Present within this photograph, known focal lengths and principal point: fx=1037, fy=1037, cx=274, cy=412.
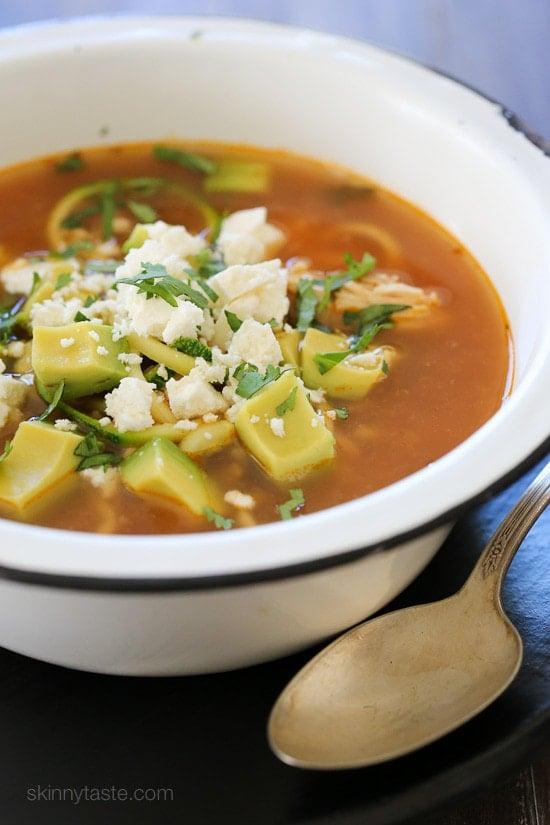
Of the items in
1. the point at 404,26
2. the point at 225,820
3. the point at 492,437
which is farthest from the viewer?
the point at 404,26

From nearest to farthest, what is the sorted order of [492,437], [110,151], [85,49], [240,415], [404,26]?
1. [492,437]
2. [240,415]
3. [85,49]
4. [110,151]
5. [404,26]

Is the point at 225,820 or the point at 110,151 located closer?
the point at 225,820

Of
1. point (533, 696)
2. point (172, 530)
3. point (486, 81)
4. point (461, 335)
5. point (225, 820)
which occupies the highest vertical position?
point (486, 81)

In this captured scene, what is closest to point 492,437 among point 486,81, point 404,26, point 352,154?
point 352,154

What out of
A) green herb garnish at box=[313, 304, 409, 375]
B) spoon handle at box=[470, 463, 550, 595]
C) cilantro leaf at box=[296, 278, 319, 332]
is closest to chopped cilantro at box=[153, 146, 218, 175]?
cilantro leaf at box=[296, 278, 319, 332]

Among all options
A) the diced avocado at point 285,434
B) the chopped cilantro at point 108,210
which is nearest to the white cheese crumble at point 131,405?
the diced avocado at point 285,434

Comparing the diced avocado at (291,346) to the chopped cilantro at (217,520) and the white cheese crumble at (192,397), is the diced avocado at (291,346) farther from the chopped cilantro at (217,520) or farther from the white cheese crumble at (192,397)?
the chopped cilantro at (217,520)

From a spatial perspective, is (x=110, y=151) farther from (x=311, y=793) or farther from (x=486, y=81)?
(x=311, y=793)
